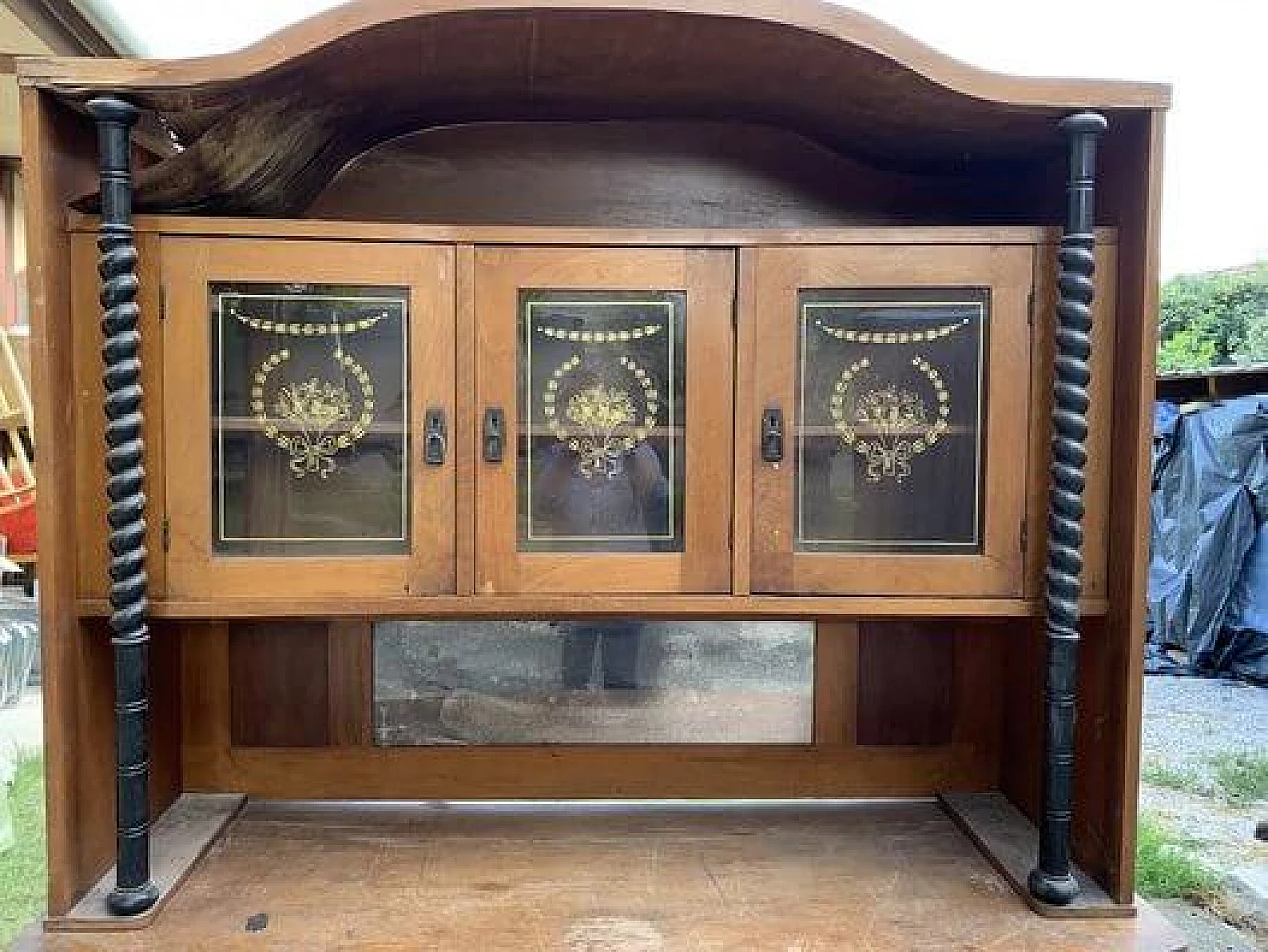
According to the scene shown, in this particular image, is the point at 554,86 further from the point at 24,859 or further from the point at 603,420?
the point at 24,859

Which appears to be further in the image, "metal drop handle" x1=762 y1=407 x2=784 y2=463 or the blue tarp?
the blue tarp

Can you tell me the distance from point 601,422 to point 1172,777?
2.91 metres

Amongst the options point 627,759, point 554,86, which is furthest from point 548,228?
point 627,759

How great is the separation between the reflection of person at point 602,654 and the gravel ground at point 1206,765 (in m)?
1.61

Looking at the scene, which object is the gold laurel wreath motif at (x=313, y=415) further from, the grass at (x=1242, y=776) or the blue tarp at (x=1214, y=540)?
the blue tarp at (x=1214, y=540)

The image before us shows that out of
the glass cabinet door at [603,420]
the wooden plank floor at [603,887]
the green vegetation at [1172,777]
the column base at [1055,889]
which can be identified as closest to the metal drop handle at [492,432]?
the glass cabinet door at [603,420]

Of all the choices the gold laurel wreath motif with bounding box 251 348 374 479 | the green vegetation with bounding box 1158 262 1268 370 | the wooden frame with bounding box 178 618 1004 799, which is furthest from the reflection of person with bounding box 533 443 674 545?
the green vegetation with bounding box 1158 262 1268 370

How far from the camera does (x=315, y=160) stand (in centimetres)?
143

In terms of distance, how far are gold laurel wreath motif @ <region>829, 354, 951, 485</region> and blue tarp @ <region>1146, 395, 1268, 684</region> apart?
3836mm

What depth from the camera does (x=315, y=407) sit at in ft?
4.12

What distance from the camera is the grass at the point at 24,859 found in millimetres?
2080

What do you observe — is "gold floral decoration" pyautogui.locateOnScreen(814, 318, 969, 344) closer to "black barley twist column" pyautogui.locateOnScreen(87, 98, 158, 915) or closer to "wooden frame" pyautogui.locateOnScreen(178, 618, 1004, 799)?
"wooden frame" pyautogui.locateOnScreen(178, 618, 1004, 799)

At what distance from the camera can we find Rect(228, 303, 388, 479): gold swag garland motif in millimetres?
1240

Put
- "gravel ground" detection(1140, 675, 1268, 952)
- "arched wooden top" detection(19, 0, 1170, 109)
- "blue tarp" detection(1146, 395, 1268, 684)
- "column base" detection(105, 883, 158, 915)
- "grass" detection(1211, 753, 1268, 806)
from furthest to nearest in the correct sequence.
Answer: "blue tarp" detection(1146, 395, 1268, 684), "grass" detection(1211, 753, 1268, 806), "gravel ground" detection(1140, 675, 1268, 952), "column base" detection(105, 883, 158, 915), "arched wooden top" detection(19, 0, 1170, 109)
